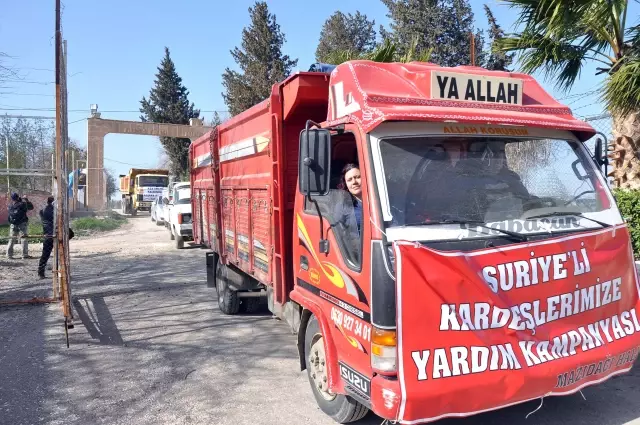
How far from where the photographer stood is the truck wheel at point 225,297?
803 cm

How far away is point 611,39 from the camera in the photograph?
8.91 metres

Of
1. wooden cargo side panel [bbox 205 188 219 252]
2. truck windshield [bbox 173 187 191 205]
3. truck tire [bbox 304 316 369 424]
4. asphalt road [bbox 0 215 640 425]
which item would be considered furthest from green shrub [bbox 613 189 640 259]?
truck windshield [bbox 173 187 191 205]

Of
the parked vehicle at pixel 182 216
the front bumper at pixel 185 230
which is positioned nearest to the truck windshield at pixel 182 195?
the parked vehicle at pixel 182 216

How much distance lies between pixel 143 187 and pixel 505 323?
40067 millimetres

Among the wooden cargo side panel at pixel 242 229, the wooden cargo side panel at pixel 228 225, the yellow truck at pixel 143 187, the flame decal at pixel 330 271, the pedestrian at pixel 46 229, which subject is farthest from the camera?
the yellow truck at pixel 143 187

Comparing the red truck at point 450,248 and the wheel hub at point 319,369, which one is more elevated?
the red truck at point 450,248

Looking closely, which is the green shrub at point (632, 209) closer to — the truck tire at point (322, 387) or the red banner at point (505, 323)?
the red banner at point (505, 323)

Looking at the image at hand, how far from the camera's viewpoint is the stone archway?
34062 millimetres

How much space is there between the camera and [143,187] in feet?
134

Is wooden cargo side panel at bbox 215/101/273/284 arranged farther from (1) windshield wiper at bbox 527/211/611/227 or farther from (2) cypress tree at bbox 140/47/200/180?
(2) cypress tree at bbox 140/47/200/180

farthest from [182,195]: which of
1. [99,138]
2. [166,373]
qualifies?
[99,138]

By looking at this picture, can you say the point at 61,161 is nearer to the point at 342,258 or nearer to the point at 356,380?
the point at 342,258

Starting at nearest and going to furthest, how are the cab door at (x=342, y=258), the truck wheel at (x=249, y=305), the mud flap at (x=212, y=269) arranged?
the cab door at (x=342, y=258), the truck wheel at (x=249, y=305), the mud flap at (x=212, y=269)

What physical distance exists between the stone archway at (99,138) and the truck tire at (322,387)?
31597mm
